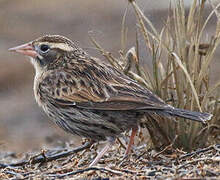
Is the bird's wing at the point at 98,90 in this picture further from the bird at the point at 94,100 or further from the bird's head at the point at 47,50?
the bird's head at the point at 47,50

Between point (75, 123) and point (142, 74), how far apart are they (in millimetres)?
1035

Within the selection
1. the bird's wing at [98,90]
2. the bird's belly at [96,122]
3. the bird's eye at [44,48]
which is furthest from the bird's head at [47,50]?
the bird's belly at [96,122]

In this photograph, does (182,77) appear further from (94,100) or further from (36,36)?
(36,36)

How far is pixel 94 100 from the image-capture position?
21.4 feet

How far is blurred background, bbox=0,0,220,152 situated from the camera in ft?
37.1

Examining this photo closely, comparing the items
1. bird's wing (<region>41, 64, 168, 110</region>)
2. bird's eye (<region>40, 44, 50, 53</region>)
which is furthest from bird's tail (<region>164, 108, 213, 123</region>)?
bird's eye (<region>40, 44, 50, 53</region>)

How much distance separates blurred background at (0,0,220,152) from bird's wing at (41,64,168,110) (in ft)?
5.76

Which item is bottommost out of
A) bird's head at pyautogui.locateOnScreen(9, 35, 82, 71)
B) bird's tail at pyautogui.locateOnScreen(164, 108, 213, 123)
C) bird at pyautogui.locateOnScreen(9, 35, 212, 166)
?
bird's tail at pyautogui.locateOnScreen(164, 108, 213, 123)

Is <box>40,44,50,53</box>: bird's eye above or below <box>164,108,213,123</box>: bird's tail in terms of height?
above

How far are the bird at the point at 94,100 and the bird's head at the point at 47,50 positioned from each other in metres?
0.01

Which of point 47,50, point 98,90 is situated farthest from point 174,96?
point 47,50

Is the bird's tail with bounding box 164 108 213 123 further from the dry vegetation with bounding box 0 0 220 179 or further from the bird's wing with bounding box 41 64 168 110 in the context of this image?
the dry vegetation with bounding box 0 0 220 179

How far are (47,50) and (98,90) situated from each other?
964 millimetres

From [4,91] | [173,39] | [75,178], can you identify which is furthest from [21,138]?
[75,178]
